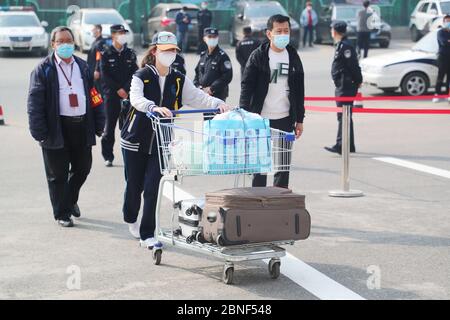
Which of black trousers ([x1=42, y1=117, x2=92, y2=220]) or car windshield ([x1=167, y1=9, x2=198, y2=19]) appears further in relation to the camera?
car windshield ([x1=167, y1=9, x2=198, y2=19])

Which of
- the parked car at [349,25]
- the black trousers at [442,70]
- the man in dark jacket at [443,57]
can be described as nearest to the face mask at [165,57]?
the man in dark jacket at [443,57]

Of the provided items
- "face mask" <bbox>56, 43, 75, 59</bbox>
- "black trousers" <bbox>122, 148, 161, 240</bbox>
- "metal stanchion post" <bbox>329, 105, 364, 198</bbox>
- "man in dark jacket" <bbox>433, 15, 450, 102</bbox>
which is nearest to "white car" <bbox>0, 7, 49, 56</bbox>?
"man in dark jacket" <bbox>433, 15, 450, 102</bbox>

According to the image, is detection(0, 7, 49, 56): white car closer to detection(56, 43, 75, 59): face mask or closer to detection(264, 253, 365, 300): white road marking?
detection(56, 43, 75, 59): face mask

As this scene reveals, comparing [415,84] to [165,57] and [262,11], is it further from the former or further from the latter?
[262,11]

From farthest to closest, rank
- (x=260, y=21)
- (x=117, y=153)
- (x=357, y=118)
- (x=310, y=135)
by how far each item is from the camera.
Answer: (x=260, y=21), (x=357, y=118), (x=310, y=135), (x=117, y=153)

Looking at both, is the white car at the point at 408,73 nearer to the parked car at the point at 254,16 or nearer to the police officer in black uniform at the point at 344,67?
the police officer in black uniform at the point at 344,67

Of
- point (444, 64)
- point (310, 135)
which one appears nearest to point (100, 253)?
point (310, 135)

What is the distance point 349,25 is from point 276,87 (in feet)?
94.3

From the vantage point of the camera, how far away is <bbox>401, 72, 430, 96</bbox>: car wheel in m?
22.0

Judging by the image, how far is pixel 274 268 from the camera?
24.9ft

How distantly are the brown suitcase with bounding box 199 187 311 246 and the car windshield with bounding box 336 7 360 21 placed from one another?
3139 centimetres

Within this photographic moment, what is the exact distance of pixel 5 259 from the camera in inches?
332
